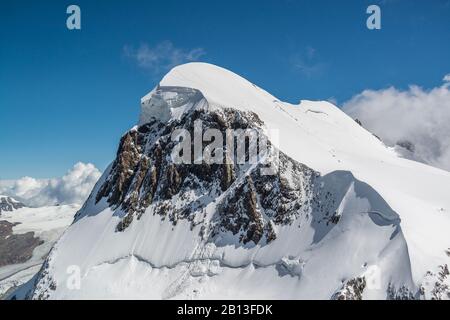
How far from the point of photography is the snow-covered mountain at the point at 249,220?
160 feet

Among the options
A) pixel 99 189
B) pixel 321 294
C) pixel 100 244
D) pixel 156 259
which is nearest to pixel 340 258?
pixel 321 294

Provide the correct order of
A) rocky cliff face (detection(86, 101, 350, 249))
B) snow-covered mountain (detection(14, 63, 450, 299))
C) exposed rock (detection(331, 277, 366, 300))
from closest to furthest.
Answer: exposed rock (detection(331, 277, 366, 300)) → snow-covered mountain (detection(14, 63, 450, 299)) → rocky cliff face (detection(86, 101, 350, 249))

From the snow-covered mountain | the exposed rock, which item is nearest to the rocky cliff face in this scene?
the snow-covered mountain

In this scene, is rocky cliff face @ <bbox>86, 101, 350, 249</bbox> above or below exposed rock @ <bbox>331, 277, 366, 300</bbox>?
above

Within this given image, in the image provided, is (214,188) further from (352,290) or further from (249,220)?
(352,290)

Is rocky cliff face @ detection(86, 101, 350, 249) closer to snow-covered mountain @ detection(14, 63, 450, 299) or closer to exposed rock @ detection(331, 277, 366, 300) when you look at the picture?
snow-covered mountain @ detection(14, 63, 450, 299)

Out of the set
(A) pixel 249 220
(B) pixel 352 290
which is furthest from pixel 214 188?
(B) pixel 352 290

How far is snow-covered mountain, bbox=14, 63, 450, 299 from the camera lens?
48812mm

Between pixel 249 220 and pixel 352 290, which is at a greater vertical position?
pixel 249 220

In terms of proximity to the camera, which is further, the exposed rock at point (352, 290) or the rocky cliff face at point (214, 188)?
the rocky cliff face at point (214, 188)

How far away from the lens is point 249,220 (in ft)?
207

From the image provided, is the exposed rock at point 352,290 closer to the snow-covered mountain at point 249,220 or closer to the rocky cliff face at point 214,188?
the snow-covered mountain at point 249,220

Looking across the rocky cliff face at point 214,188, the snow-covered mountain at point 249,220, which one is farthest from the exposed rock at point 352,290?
the rocky cliff face at point 214,188

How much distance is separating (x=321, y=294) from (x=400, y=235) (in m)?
12.1
